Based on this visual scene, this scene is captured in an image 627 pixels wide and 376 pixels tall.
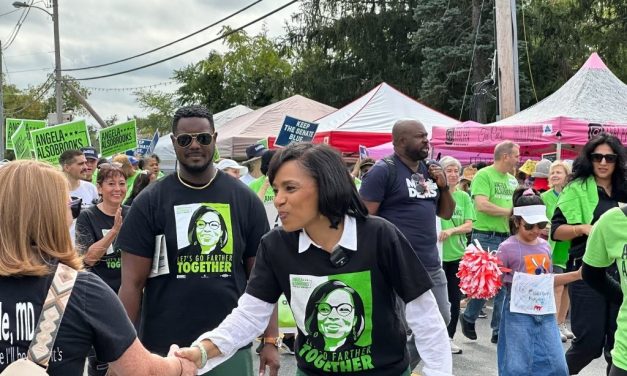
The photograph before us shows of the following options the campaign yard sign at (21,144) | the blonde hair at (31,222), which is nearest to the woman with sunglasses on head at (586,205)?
the blonde hair at (31,222)

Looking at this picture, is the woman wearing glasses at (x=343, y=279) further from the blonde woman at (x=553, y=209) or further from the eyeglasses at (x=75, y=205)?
the blonde woman at (x=553, y=209)

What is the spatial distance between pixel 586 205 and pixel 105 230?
3.61 m

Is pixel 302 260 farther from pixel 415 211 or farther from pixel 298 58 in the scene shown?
pixel 298 58

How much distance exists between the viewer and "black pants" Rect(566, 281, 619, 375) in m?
5.30

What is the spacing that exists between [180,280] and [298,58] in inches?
1401

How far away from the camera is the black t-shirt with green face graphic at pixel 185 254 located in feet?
12.8

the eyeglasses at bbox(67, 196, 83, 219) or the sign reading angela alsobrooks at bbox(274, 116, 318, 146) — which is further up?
the sign reading angela alsobrooks at bbox(274, 116, 318, 146)

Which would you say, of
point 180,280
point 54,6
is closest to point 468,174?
point 180,280

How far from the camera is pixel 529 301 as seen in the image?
5727mm

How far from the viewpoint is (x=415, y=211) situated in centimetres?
585

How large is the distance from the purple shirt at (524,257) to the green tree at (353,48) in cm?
2804

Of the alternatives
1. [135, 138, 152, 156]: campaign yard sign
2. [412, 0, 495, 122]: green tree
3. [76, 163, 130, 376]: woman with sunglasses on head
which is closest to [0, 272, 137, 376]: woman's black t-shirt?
[76, 163, 130, 376]: woman with sunglasses on head

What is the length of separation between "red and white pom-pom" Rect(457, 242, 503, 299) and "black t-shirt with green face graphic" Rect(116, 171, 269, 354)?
273 centimetres

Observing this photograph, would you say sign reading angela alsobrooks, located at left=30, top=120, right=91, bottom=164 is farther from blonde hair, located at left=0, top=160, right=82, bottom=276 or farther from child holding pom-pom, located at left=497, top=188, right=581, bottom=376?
blonde hair, located at left=0, top=160, right=82, bottom=276
